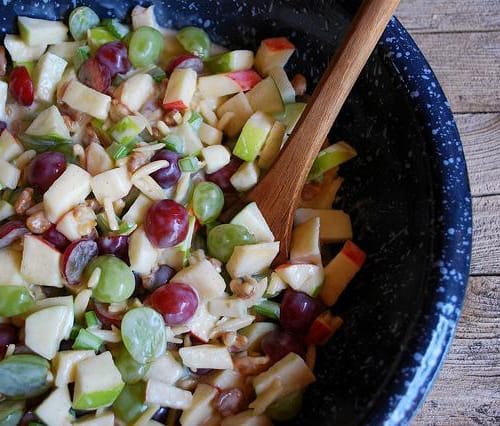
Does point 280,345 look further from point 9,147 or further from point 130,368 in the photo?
point 9,147

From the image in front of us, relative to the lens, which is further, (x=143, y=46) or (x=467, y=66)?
(x=467, y=66)

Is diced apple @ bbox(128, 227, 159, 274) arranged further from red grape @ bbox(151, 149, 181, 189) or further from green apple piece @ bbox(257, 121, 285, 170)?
green apple piece @ bbox(257, 121, 285, 170)

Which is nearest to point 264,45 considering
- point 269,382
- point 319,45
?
point 319,45

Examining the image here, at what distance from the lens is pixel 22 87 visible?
145 centimetres

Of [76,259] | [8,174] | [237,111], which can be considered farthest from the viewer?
[237,111]

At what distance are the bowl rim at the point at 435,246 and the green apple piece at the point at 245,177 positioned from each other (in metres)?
0.33

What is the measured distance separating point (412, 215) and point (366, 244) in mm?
150

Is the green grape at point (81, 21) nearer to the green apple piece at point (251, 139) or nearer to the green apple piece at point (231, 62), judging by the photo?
the green apple piece at point (231, 62)

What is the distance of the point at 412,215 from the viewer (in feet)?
4.14

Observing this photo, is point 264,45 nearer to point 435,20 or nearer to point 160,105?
point 160,105

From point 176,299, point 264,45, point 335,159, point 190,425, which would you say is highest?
point 264,45

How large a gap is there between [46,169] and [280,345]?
0.53m

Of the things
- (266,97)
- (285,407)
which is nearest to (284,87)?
(266,97)

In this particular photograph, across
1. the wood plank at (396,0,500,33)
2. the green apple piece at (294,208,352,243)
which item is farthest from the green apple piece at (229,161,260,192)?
the wood plank at (396,0,500,33)
